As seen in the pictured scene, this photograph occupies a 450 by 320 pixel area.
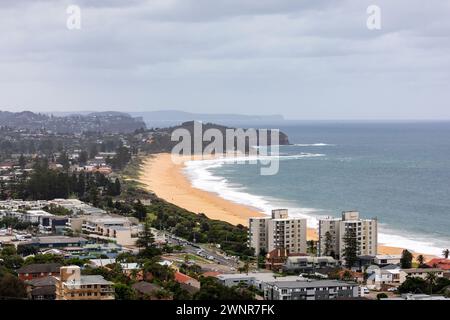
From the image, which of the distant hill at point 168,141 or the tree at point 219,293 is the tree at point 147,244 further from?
the distant hill at point 168,141

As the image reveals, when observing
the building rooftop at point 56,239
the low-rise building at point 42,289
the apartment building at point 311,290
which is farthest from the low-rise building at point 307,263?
the building rooftop at point 56,239

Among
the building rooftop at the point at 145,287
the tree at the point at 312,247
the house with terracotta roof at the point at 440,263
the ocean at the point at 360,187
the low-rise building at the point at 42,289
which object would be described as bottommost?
the ocean at the point at 360,187

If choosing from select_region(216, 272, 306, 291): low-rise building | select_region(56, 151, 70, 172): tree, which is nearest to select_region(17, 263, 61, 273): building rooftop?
select_region(216, 272, 306, 291): low-rise building

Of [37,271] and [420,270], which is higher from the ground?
[37,271]

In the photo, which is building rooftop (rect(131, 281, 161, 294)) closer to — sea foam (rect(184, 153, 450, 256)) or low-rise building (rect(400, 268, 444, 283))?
low-rise building (rect(400, 268, 444, 283))

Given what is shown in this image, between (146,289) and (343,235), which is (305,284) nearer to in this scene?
(146,289)

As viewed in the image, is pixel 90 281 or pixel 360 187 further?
pixel 360 187

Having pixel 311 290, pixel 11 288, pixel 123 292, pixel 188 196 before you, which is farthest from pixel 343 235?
pixel 188 196
